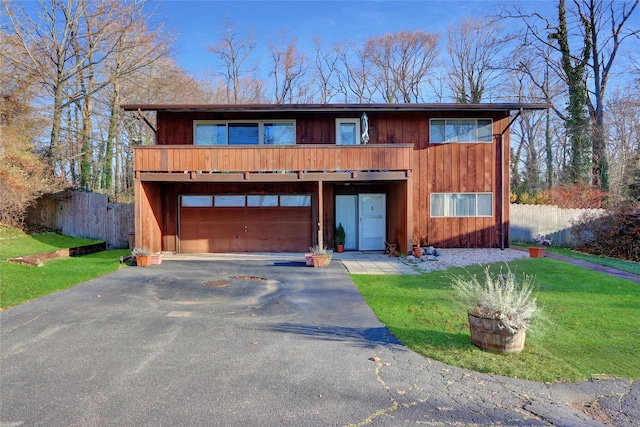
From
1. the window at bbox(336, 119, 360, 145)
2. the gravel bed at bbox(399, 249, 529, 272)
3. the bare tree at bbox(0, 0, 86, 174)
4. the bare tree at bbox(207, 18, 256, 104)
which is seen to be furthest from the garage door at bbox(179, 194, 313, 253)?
the bare tree at bbox(207, 18, 256, 104)

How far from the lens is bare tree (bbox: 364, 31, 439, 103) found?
29.0m

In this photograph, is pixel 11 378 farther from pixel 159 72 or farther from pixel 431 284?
pixel 159 72

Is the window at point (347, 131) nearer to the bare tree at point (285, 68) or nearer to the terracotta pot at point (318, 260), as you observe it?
the terracotta pot at point (318, 260)

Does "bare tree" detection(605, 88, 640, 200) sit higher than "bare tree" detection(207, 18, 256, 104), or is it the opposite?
"bare tree" detection(207, 18, 256, 104)

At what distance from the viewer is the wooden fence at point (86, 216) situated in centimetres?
1444

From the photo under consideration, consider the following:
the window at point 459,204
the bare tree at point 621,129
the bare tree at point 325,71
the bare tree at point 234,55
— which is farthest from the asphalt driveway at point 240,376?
the bare tree at point 325,71

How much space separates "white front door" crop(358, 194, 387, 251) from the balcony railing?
8.48ft

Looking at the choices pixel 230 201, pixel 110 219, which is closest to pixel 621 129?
pixel 230 201

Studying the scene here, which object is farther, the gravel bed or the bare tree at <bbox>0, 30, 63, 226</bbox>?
the bare tree at <bbox>0, 30, 63, 226</bbox>

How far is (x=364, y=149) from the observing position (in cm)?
1144

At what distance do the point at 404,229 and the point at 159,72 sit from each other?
60.4 ft

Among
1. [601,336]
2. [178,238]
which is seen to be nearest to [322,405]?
[601,336]

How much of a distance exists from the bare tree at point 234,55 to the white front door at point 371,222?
18143 mm

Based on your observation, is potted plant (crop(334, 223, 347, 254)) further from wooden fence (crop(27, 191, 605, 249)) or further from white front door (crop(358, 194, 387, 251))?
wooden fence (crop(27, 191, 605, 249))
